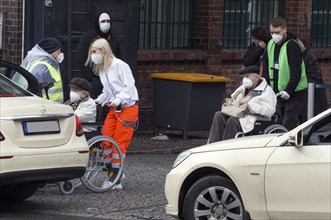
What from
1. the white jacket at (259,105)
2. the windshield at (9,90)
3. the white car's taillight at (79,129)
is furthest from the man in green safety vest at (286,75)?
the windshield at (9,90)

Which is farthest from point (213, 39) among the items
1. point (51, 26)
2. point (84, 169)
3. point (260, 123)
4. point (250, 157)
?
point (250, 157)

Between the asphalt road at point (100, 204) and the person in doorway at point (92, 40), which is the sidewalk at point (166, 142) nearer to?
the person in doorway at point (92, 40)

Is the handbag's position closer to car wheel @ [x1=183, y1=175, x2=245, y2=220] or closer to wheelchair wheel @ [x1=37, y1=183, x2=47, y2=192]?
wheelchair wheel @ [x1=37, y1=183, x2=47, y2=192]

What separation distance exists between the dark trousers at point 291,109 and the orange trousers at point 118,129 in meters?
2.32

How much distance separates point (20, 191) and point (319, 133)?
335 cm

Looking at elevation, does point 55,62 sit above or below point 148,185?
above

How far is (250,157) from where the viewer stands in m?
9.06

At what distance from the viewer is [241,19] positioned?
63.2ft

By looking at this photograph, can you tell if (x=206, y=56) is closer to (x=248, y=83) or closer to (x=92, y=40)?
(x=92, y=40)

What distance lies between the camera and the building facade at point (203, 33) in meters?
17.8

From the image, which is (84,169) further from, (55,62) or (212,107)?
(212,107)

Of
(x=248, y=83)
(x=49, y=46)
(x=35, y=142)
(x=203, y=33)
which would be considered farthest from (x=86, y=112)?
(x=203, y=33)

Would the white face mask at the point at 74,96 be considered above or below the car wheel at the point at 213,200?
above

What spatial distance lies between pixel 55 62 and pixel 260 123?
247 centimetres
